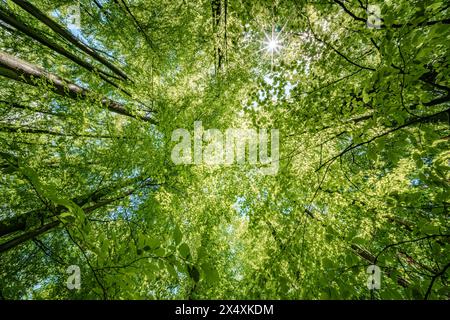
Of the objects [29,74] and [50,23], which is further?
[50,23]

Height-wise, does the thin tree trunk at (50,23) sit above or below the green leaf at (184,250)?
above

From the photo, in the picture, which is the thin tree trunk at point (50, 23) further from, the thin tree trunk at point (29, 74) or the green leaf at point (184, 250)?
the green leaf at point (184, 250)

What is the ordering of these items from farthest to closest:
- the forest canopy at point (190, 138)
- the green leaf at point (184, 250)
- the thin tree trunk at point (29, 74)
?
1. the thin tree trunk at point (29, 74)
2. the forest canopy at point (190, 138)
3. the green leaf at point (184, 250)

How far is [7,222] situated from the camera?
14.1 ft

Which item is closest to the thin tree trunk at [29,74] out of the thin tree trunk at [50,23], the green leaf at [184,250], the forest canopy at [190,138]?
the forest canopy at [190,138]

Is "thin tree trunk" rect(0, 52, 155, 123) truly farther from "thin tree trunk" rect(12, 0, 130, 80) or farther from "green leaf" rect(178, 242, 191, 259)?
"green leaf" rect(178, 242, 191, 259)

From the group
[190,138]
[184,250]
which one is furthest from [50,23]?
[184,250]

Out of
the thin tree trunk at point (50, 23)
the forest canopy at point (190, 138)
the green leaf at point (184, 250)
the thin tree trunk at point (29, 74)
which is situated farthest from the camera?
the thin tree trunk at point (50, 23)

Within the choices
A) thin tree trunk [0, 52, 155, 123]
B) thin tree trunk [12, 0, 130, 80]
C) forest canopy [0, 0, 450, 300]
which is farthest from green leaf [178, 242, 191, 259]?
thin tree trunk [12, 0, 130, 80]

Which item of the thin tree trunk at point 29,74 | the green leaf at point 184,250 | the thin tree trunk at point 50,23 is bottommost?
the green leaf at point 184,250

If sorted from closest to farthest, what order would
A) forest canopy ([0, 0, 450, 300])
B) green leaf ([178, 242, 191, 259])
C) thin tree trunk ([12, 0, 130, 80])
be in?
green leaf ([178, 242, 191, 259]), forest canopy ([0, 0, 450, 300]), thin tree trunk ([12, 0, 130, 80])

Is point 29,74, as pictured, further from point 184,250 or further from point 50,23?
point 184,250

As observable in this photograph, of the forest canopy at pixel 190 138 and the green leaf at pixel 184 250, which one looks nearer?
the green leaf at pixel 184 250
